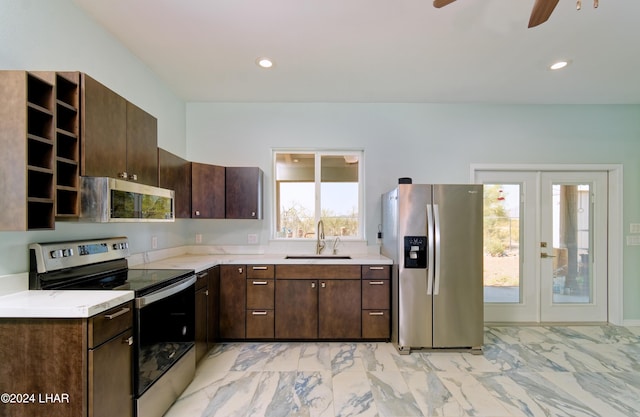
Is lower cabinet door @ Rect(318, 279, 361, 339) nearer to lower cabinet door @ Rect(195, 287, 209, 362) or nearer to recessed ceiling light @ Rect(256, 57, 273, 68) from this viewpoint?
lower cabinet door @ Rect(195, 287, 209, 362)

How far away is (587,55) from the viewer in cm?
241

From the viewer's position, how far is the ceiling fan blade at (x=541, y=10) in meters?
1.46

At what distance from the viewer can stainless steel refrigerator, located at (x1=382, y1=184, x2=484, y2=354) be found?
2709mm

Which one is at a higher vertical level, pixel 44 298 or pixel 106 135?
pixel 106 135

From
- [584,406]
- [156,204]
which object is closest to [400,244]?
[584,406]

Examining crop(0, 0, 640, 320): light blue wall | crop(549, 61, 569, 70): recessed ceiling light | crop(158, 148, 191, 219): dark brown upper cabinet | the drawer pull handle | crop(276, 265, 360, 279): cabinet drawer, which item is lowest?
crop(276, 265, 360, 279): cabinet drawer

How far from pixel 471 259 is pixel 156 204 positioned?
2.84m

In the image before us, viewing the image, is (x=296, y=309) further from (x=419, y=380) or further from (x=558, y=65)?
(x=558, y=65)

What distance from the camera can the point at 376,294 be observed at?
2.91 meters

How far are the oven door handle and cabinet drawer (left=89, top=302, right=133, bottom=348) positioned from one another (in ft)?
0.18

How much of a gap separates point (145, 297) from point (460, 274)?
265cm

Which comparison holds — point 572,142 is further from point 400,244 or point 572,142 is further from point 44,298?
point 44,298

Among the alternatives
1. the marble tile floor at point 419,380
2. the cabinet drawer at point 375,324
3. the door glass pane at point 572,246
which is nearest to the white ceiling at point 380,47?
the door glass pane at point 572,246

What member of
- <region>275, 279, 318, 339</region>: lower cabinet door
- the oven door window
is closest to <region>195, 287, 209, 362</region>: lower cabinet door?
the oven door window
